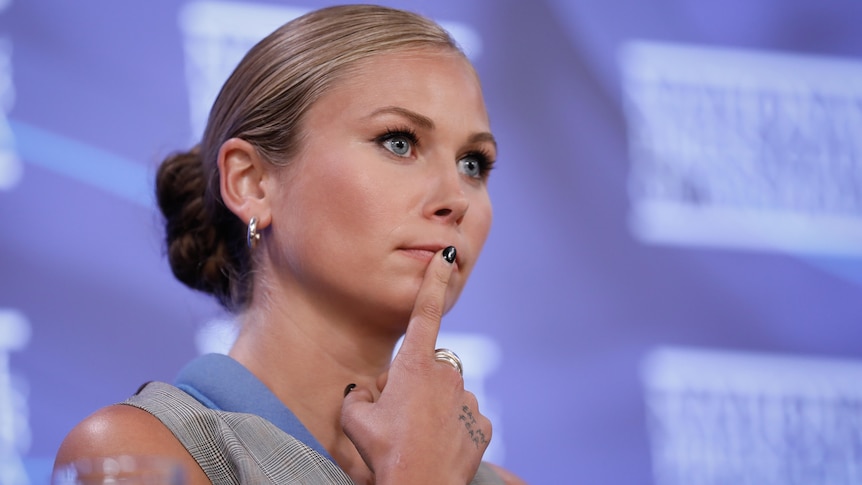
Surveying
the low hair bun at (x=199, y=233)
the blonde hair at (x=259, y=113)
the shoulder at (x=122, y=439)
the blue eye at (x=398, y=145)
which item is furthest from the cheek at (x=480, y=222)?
the shoulder at (x=122, y=439)

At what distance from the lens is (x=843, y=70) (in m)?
2.06

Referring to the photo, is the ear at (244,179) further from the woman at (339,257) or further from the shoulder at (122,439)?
the shoulder at (122,439)

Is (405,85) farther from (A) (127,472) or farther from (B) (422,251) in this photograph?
(A) (127,472)

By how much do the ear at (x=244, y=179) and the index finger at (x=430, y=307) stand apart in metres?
0.23

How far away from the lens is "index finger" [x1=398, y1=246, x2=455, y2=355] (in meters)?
1.12

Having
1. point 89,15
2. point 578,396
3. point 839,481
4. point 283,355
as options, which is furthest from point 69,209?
point 839,481

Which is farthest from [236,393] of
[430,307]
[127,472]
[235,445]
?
[127,472]

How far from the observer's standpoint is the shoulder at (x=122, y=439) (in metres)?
0.98

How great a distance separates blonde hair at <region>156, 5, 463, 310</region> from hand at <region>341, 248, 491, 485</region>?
27cm

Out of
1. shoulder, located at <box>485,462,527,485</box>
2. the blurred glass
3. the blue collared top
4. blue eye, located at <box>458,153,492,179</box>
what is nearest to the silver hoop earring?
the blue collared top

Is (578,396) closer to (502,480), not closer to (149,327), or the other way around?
(502,480)

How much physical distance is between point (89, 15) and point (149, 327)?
53cm

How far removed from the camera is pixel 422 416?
3.43ft

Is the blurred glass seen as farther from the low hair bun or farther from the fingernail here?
the low hair bun
